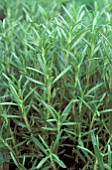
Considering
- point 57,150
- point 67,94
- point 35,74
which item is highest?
point 35,74

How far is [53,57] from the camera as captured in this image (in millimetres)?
1354

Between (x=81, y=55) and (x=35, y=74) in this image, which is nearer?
(x=81, y=55)

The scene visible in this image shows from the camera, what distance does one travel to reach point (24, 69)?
4.23ft

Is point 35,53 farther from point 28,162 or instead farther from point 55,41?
point 28,162

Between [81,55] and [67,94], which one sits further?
[67,94]

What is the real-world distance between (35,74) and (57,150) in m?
0.29

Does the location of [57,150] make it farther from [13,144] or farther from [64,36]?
[64,36]

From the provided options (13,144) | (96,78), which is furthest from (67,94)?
(13,144)

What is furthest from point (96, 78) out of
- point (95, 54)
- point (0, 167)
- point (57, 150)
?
point (0, 167)

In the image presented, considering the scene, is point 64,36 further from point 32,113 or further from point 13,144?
point 13,144

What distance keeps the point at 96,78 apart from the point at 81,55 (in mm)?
167

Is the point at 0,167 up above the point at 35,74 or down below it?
below

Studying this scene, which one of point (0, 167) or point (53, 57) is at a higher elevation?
point (53, 57)

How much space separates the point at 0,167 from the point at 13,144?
0.33 ft
